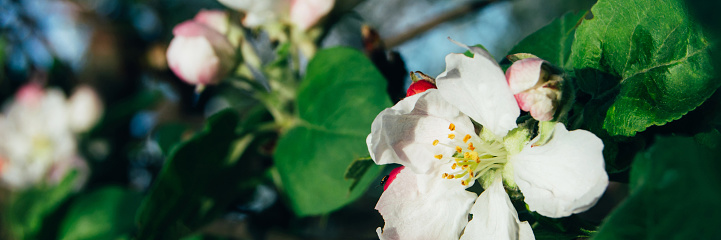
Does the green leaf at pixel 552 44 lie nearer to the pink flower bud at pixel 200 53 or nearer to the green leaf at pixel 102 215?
the pink flower bud at pixel 200 53

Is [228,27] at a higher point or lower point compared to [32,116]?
higher

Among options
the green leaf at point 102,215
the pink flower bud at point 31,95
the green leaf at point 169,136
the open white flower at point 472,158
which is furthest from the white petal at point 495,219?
the pink flower bud at point 31,95

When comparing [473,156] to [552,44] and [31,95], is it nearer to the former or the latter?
[552,44]

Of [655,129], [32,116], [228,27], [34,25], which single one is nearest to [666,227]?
[655,129]

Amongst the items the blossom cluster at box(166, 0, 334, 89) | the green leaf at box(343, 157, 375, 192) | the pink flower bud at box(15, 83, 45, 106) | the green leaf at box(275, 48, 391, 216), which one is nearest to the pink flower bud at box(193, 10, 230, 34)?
the blossom cluster at box(166, 0, 334, 89)

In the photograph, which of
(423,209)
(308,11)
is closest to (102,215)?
(308,11)

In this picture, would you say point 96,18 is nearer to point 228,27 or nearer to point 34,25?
point 34,25
